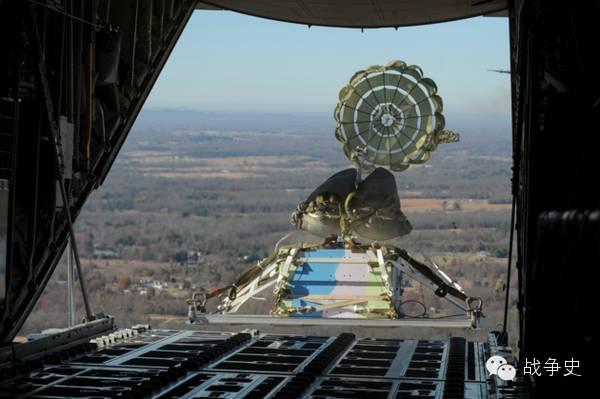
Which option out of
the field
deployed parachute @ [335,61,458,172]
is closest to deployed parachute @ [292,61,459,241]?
deployed parachute @ [335,61,458,172]

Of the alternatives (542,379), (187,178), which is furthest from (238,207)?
(542,379)

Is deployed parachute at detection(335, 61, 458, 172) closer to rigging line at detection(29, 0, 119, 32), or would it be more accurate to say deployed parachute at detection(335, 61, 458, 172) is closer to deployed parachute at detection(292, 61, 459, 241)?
deployed parachute at detection(292, 61, 459, 241)

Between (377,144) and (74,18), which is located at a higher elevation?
(74,18)

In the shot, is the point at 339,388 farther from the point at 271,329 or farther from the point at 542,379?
the point at 271,329

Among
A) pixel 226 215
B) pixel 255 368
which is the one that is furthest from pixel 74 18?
pixel 226 215

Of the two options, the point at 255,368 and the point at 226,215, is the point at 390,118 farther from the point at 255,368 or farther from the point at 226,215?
the point at 226,215

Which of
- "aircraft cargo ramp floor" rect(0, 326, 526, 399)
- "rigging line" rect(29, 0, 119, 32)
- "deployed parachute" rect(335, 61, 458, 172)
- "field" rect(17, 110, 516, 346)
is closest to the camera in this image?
"aircraft cargo ramp floor" rect(0, 326, 526, 399)

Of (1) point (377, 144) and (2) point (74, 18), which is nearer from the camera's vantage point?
(2) point (74, 18)

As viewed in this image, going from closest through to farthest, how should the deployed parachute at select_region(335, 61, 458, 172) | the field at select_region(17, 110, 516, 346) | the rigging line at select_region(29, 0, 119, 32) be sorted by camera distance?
the rigging line at select_region(29, 0, 119, 32), the deployed parachute at select_region(335, 61, 458, 172), the field at select_region(17, 110, 516, 346)

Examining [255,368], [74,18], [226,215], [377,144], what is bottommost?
[255,368]

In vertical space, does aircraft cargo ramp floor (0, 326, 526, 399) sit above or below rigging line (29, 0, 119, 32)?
below

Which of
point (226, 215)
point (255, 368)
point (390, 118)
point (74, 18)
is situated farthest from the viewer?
point (226, 215)
